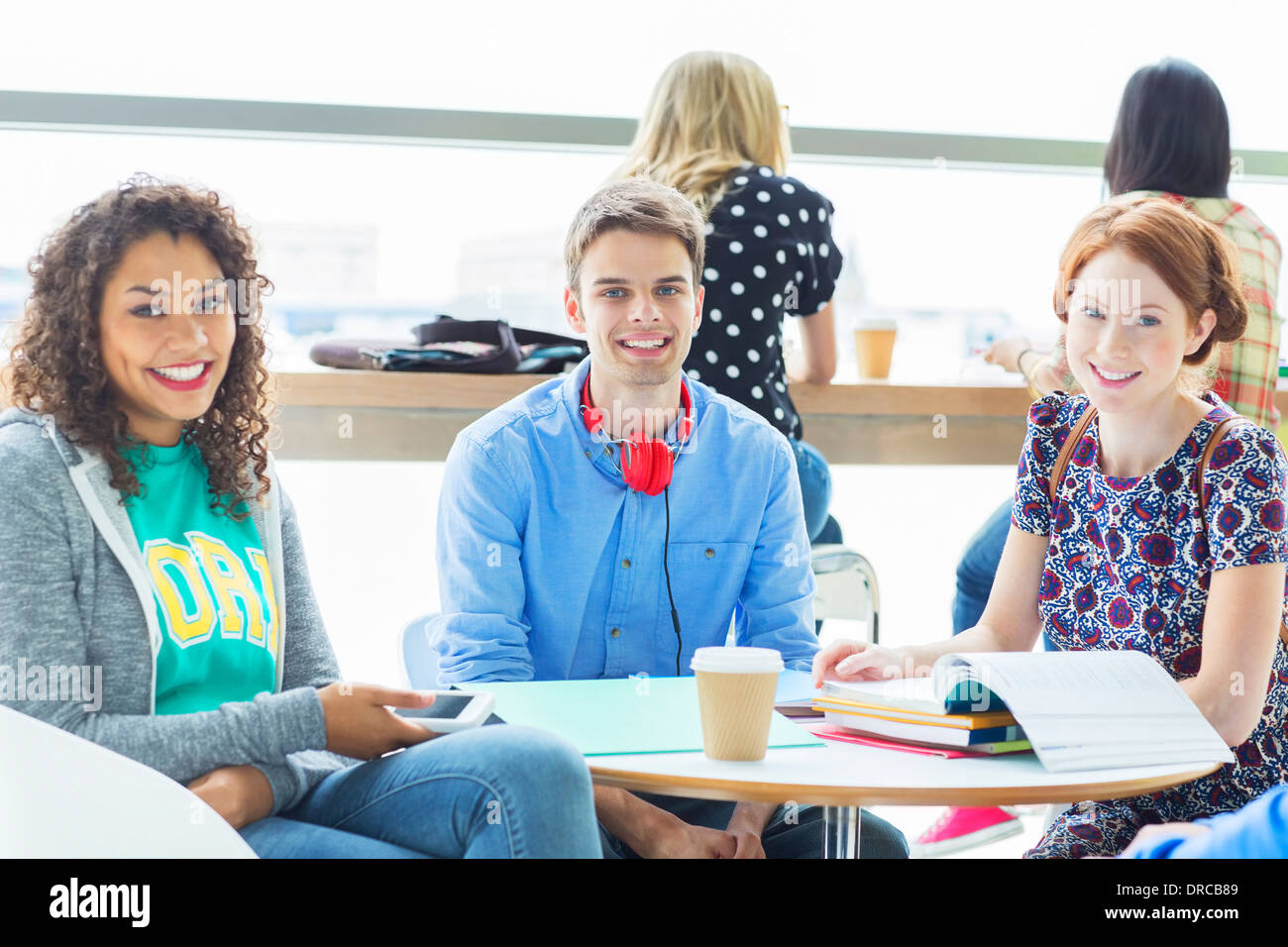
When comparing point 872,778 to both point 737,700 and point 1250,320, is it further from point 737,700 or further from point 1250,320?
point 1250,320

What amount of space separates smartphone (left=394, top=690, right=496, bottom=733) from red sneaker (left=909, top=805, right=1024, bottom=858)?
149 cm

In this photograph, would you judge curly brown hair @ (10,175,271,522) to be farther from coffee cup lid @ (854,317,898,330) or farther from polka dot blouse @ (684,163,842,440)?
coffee cup lid @ (854,317,898,330)

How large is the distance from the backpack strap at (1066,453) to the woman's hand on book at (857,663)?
39 centimetres

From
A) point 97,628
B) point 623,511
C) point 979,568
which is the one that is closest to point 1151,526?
point 623,511

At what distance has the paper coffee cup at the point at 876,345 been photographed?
276 cm

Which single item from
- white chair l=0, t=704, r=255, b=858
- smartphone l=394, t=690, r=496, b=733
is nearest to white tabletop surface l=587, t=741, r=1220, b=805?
smartphone l=394, t=690, r=496, b=733

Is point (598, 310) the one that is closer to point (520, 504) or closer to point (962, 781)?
point (520, 504)

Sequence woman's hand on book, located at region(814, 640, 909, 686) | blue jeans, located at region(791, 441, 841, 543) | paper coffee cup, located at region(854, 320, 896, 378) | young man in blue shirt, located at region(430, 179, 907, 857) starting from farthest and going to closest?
paper coffee cup, located at region(854, 320, 896, 378) → blue jeans, located at region(791, 441, 841, 543) → young man in blue shirt, located at region(430, 179, 907, 857) → woman's hand on book, located at region(814, 640, 909, 686)

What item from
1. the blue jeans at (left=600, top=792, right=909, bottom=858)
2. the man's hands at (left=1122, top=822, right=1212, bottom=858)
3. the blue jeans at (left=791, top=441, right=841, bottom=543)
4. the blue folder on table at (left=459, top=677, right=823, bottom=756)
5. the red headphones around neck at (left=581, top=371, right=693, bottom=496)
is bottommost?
the blue jeans at (left=600, top=792, right=909, bottom=858)

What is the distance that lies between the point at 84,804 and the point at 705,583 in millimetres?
902

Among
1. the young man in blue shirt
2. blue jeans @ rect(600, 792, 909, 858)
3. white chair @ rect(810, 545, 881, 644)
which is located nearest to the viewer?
blue jeans @ rect(600, 792, 909, 858)

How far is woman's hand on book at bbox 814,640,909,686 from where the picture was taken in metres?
1.40

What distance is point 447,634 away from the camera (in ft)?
5.22

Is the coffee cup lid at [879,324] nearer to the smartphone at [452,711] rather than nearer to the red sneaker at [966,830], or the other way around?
the red sneaker at [966,830]
